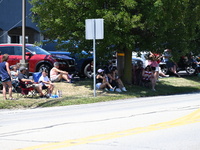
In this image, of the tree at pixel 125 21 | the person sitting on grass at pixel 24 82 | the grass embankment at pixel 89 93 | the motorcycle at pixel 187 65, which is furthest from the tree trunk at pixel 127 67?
the motorcycle at pixel 187 65

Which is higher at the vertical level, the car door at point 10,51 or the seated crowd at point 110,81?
the car door at point 10,51

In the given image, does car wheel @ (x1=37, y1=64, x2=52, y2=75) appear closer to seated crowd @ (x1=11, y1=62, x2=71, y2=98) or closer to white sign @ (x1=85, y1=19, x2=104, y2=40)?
seated crowd @ (x1=11, y1=62, x2=71, y2=98)

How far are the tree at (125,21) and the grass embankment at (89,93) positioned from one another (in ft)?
6.19

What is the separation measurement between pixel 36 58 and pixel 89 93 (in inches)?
164

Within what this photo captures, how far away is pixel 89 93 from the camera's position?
1995cm

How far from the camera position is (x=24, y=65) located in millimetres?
19172

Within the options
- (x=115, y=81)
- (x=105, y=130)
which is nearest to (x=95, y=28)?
(x=115, y=81)

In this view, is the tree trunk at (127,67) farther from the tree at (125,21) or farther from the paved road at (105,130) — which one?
the paved road at (105,130)

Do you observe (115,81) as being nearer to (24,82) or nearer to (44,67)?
(44,67)

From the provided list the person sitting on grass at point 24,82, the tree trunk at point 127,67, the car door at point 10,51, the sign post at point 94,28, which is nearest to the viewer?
the person sitting on grass at point 24,82

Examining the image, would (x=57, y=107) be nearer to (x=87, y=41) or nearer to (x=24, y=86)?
(x=24, y=86)

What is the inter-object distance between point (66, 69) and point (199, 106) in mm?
9960

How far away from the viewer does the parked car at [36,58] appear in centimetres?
2278

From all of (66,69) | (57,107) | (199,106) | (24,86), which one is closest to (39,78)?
(24,86)
